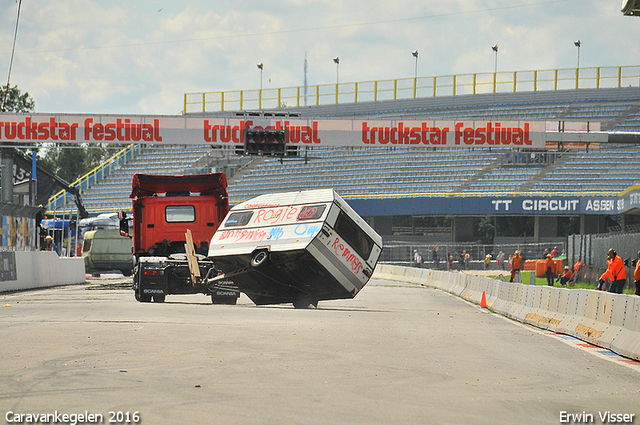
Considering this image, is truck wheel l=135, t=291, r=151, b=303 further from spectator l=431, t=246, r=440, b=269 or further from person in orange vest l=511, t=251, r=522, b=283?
spectator l=431, t=246, r=440, b=269

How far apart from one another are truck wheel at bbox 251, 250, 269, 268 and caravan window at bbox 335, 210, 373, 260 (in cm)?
159

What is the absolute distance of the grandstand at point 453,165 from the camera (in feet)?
183

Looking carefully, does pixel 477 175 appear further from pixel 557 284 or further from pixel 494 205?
pixel 557 284

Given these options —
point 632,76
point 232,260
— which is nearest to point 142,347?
point 232,260

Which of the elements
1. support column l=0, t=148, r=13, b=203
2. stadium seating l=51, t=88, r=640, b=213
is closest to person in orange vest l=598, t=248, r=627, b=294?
support column l=0, t=148, r=13, b=203

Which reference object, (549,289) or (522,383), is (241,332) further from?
(549,289)

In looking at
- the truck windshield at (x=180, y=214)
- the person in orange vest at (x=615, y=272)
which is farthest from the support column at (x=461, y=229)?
the truck windshield at (x=180, y=214)

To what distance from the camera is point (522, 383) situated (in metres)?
7.97

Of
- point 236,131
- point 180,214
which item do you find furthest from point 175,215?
point 236,131

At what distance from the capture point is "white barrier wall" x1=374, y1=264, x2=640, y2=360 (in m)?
11.3

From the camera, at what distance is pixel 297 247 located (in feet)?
55.5

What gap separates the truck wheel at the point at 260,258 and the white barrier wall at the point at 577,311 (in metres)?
5.59

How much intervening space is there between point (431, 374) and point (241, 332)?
4.29 metres

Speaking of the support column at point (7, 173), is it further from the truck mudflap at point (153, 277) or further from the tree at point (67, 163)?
the tree at point (67, 163)
